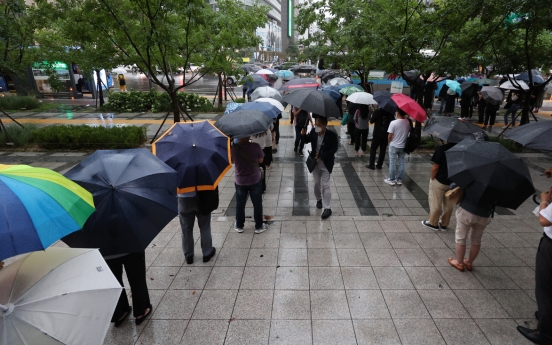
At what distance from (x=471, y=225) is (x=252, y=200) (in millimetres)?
3086

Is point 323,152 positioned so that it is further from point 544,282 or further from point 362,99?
point 362,99

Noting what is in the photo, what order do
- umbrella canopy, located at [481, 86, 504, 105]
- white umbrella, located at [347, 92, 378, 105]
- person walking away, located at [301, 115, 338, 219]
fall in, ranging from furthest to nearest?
umbrella canopy, located at [481, 86, 504, 105], white umbrella, located at [347, 92, 378, 105], person walking away, located at [301, 115, 338, 219]

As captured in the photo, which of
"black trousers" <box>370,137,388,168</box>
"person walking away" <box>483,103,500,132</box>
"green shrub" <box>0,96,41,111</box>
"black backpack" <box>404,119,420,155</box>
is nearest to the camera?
"black backpack" <box>404,119,420,155</box>

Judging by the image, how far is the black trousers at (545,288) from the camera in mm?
3256

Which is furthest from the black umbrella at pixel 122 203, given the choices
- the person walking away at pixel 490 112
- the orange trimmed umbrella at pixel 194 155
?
the person walking away at pixel 490 112

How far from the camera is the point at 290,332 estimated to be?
12.0ft

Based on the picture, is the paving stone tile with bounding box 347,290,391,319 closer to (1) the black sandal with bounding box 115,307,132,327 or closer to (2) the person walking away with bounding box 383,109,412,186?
(1) the black sandal with bounding box 115,307,132,327

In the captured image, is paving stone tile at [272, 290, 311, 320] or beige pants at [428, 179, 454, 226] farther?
beige pants at [428, 179, 454, 226]

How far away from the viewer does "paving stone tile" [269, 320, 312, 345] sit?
3539mm

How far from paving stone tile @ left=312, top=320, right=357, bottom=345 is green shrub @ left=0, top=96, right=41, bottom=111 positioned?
66.7 feet

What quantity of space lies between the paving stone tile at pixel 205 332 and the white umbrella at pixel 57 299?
1.62 metres

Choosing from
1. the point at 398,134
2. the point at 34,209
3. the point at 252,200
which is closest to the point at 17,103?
the point at 252,200

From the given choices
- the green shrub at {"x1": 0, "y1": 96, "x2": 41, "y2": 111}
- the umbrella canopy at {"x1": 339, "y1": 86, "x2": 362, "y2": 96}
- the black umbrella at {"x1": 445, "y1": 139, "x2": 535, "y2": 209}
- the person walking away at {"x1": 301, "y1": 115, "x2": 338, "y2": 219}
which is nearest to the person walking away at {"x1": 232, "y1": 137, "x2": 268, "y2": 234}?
the person walking away at {"x1": 301, "y1": 115, "x2": 338, "y2": 219}

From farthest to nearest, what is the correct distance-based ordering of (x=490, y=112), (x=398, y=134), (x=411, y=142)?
(x=490, y=112), (x=398, y=134), (x=411, y=142)
